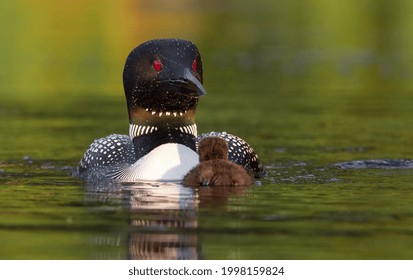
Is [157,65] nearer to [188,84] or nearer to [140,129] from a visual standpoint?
[188,84]

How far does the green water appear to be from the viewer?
8773mm

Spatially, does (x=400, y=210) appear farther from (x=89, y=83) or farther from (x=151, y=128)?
(x=89, y=83)

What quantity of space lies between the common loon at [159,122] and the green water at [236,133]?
269 millimetres

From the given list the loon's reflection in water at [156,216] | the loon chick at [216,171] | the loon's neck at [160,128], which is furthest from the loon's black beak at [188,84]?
the loon's reflection in water at [156,216]

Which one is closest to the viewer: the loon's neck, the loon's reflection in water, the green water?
the loon's reflection in water

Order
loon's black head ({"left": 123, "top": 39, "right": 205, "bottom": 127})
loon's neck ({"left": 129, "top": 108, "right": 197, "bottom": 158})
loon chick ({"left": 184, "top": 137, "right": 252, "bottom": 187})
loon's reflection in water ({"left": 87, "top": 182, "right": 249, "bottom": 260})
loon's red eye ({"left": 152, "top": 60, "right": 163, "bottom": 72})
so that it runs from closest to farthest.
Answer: loon's reflection in water ({"left": 87, "top": 182, "right": 249, "bottom": 260}) < loon chick ({"left": 184, "top": 137, "right": 252, "bottom": 187}) < loon's black head ({"left": 123, "top": 39, "right": 205, "bottom": 127}) < loon's red eye ({"left": 152, "top": 60, "right": 163, "bottom": 72}) < loon's neck ({"left": 129, "top": 108, "right": 197, "bottom": 158})

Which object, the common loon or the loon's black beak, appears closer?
the loon's black beak

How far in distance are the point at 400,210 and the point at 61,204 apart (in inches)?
98.6

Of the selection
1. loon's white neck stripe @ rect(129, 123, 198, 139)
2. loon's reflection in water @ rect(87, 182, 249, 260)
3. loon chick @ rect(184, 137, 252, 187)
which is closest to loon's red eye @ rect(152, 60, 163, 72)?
loon's white neck stripe @ rect(129, 123, 198, 139)

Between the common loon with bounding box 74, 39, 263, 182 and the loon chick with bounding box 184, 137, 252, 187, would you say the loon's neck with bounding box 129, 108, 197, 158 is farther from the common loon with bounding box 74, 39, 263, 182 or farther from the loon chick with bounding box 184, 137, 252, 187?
the loon chick with bounding box 184, 137, 252, 187

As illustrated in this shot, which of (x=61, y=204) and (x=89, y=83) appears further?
(x=89, y=83)

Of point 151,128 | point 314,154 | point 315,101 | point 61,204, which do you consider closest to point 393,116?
point 315,101

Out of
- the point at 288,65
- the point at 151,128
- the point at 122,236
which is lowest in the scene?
the point at 122,236

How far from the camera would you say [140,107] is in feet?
37.1
